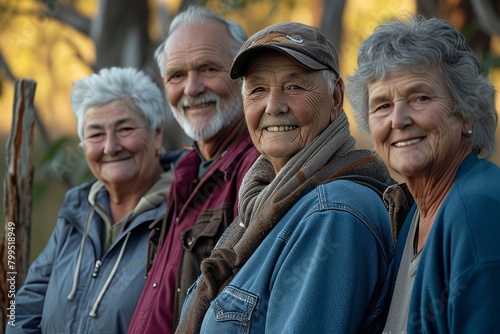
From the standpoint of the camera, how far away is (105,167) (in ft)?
13.0

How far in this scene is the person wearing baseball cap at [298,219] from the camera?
2273mm

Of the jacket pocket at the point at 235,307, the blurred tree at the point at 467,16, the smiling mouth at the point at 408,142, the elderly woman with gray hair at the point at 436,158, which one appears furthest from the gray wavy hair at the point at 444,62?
the blurred tree at the point at 467,16

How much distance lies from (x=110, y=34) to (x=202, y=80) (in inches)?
123

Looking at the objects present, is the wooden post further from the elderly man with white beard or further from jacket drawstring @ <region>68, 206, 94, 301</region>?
the elderly man with white beard

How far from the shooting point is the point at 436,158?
2.19 metres

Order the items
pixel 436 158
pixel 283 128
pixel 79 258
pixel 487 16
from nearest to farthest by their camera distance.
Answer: pixel 436 158 < pixel 283 128 < pixel 79 258 < pixel 487 16

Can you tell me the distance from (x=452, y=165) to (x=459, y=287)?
0.37m

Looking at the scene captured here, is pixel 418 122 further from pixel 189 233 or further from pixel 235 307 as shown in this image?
pixel 189 233

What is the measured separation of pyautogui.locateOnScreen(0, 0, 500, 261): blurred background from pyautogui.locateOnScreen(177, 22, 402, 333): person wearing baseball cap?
3250mm

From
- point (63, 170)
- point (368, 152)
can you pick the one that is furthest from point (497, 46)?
point (368, 152)

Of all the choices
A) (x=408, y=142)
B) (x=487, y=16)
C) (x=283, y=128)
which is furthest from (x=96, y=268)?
(x=487, y=16)

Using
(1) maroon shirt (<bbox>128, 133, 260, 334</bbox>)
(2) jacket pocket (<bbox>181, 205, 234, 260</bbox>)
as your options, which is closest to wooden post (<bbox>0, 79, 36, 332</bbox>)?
(1) maroon shirt (<bbox>128, 133, 260, 334</bbox>)

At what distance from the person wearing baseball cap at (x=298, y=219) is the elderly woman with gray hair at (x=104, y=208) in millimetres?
1071

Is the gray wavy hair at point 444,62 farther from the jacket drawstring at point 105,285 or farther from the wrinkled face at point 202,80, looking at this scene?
the jacket drawstring at point 105,285
